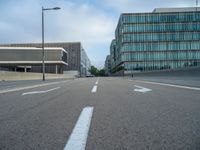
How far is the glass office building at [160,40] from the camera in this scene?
99.4m

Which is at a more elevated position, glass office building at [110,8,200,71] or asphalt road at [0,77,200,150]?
glass office building at [110,8,200,71]

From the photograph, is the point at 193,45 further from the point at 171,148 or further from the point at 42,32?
the point at 171,148

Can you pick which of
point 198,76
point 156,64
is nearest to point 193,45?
point 156,64

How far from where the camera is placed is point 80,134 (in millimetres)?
3775

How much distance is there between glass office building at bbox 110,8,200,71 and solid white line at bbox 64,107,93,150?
96822mm

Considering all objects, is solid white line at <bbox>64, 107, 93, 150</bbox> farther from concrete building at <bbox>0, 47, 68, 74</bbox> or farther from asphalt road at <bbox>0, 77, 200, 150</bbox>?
concrete building at <bbox>0, 47, 68, 74</bbox>

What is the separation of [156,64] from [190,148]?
327ft

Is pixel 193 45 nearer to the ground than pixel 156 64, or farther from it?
farther from it

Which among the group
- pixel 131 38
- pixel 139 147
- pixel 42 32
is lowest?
pixel 139 147

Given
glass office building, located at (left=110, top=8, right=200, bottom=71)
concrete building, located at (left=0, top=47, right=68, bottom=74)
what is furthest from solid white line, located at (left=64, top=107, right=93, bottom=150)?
concrete building, located at (left=0, top=47, right=68, bottom=74)

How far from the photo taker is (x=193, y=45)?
9981 centimetres

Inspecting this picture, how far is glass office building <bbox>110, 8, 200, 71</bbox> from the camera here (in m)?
99.4

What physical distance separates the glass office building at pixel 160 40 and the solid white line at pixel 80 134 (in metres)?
96.8

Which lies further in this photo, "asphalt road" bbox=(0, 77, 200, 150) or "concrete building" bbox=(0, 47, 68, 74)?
"concrete building" bbox=(0, 47, 68, 74)
